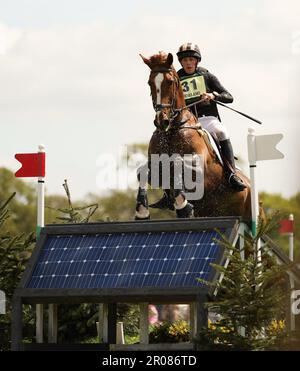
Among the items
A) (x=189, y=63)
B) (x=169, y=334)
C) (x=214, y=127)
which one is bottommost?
(x=169, y=334)

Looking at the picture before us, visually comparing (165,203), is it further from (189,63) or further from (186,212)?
(189,63)

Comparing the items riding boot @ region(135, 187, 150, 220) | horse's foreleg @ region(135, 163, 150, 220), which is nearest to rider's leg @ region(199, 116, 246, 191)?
horse's foreleg @ region(135, 163, 150, 220)

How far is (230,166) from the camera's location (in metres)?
18.6

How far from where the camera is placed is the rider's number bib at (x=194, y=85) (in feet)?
60.6

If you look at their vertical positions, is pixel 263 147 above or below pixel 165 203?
above

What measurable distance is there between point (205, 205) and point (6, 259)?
2861mm

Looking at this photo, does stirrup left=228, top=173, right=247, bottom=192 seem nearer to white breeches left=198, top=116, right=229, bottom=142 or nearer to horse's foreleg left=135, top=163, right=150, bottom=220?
white breeches left=198, top=116, right=229, bottom=142

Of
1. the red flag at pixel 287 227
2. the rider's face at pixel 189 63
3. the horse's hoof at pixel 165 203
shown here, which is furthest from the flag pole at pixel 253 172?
the red flag at pixel 287 227

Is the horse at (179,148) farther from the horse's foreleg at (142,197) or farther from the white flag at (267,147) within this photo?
the white flag at (267,147)

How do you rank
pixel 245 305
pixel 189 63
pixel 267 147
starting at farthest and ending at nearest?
pixel 189 63
pixel 267 147
pixel 245 305

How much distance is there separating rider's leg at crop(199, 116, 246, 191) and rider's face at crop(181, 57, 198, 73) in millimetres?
746

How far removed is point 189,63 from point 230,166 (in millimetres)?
1573

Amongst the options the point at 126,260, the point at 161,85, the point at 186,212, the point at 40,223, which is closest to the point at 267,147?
the point at 186,212
